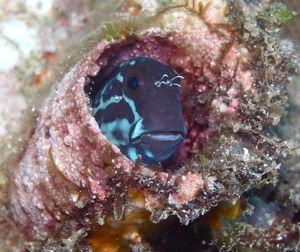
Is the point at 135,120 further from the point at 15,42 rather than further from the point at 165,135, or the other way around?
the point at 15,42

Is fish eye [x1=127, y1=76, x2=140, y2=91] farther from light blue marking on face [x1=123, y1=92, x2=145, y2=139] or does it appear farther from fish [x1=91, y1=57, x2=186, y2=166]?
light blue marking on face [x1=123, y1=92, x2=145, y2=139]

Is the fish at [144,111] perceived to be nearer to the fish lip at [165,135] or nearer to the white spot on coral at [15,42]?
the fish lip at [165,135]

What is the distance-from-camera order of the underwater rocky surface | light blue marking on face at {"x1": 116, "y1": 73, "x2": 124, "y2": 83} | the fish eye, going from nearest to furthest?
the underwater rocky surface, the fish eye, light blue marking on face at {"x1": 116, "y1": 73, "x2": 124, "y2": 83}


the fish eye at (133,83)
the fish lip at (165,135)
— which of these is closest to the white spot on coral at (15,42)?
the fish eye at (133,83)

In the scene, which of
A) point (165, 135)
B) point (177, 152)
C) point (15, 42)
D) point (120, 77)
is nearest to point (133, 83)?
point (120, 77)

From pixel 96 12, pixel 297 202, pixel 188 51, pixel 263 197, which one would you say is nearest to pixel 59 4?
pixel 96 12

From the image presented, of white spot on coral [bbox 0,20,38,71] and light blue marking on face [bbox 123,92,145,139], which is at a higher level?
white spot on coral [bbox 0,20,38,71]

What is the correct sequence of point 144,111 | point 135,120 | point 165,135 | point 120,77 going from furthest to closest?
point 120,77 < point 135,120 < point 144,111 < point 165,135

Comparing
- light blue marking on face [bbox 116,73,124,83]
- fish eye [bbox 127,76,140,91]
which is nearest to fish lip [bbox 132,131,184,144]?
fish eye [bbox 127,76,140,91]
